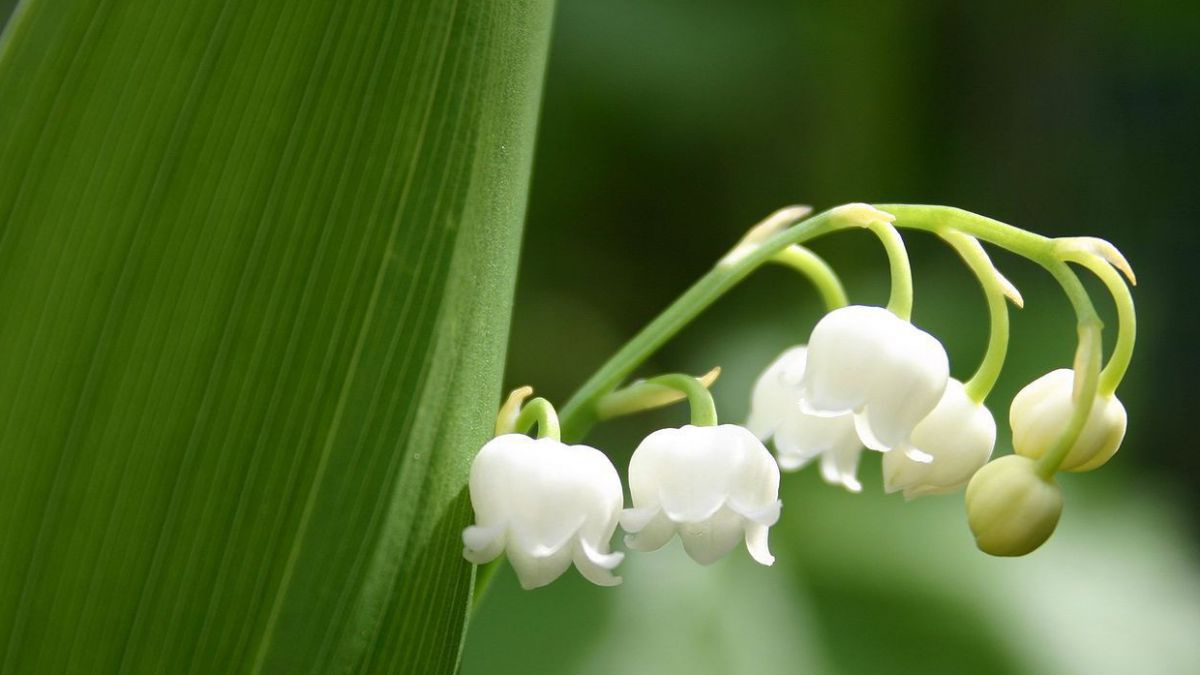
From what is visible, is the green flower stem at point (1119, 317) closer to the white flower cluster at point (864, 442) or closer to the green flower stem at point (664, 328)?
the white flower cluster at point (864, 442)

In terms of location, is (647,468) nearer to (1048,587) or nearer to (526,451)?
(526,451)

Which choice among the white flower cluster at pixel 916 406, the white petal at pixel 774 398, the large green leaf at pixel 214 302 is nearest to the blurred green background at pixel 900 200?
the white petal at pixel 774 398

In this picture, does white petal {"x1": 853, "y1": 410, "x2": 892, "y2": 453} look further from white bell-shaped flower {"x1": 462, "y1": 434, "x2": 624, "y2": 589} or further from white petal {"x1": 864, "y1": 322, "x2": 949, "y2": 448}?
white bell-shaped flower {"x1": 462, "y1": 434, "x2": 624, "y2": 589}

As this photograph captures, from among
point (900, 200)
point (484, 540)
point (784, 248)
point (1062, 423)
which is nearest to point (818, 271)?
point (784, 248)

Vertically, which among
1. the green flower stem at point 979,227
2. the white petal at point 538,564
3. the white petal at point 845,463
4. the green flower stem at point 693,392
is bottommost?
the white petal at point 538,564

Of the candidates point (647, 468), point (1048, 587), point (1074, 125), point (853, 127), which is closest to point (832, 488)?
point (1048, 587)

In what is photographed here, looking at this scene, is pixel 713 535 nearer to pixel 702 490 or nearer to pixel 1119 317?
pixel 702 490
